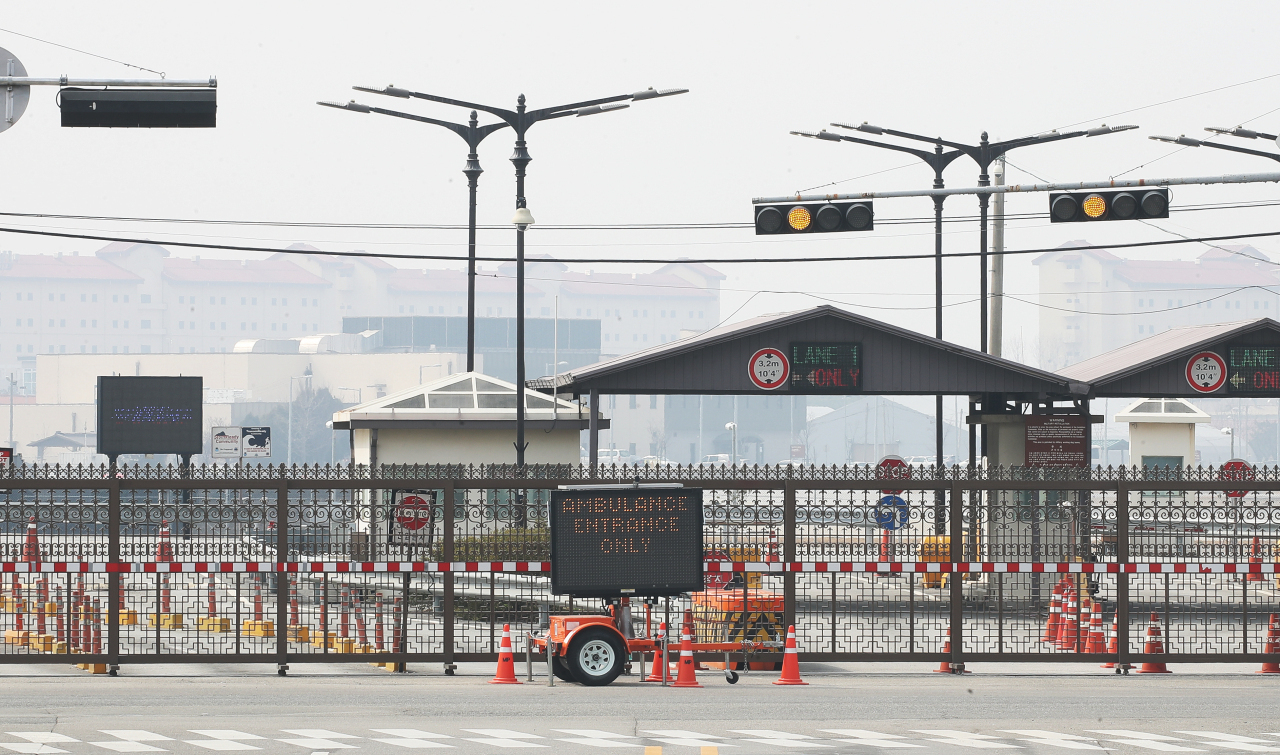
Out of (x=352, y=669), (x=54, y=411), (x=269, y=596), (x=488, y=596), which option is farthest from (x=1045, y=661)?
(x=54, y=411)

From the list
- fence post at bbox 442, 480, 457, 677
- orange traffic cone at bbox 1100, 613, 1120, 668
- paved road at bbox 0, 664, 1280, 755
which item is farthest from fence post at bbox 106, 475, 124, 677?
orange traffic cone at bbox 1100, 613, 1120, 668

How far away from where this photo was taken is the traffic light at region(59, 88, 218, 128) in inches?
485

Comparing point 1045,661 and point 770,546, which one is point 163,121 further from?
point 1045,661

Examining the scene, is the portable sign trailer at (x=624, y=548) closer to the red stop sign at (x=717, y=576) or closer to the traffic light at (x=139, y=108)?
the red stop sign at (x=717, y=576)

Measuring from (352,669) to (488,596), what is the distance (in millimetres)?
1811

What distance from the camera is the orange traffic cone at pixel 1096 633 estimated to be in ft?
58.5

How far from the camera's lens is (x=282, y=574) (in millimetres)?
16719

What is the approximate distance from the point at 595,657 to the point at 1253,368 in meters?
16.1

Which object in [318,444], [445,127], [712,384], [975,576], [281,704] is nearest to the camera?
[281,704]

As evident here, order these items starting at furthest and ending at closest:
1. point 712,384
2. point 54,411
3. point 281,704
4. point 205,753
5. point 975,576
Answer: point 54,411 → point 712,384 → point 975,576 → point 281,704 → point 205,753

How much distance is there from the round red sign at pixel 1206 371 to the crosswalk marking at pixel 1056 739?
50.9ft

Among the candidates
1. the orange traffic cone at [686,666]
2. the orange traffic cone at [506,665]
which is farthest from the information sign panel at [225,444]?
the orange traffic cone at [686,666]

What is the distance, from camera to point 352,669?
1783 centimetres

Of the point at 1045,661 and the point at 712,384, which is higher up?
the point at 712,384
